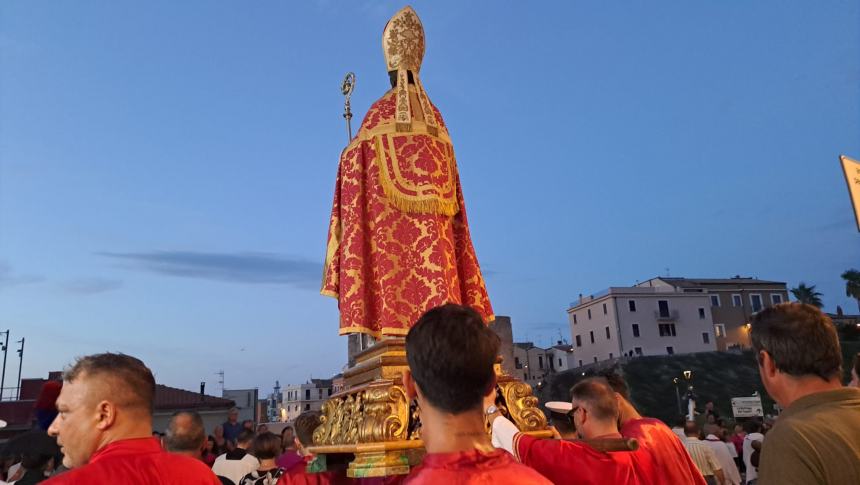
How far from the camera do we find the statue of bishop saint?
460 cm

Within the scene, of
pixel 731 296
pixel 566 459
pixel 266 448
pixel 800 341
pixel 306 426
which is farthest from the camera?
pixel 731 296

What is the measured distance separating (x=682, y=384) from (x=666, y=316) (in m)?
14.7

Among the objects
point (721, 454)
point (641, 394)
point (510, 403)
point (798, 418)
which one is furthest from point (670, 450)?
point (641, 394)

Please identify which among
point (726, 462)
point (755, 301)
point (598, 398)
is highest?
point (755, 301)

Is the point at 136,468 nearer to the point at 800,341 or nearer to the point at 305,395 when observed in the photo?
the point at 800,341

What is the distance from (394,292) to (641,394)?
4316 centimetres

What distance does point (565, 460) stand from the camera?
3.00m

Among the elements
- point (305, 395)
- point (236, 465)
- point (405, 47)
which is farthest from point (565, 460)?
point (305, 395)

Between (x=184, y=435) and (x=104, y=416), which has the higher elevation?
(x=104, y=416)

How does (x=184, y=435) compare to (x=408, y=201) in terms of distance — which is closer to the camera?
(x=184, y=435)

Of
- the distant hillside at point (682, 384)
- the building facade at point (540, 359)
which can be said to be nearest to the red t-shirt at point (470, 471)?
the distant hillside at point (682, 384)

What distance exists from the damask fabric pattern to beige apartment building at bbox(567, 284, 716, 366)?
5386 centimetres

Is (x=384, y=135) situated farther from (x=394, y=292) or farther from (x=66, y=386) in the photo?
(x=66, y=386)

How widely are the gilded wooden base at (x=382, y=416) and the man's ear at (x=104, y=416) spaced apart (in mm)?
1465
